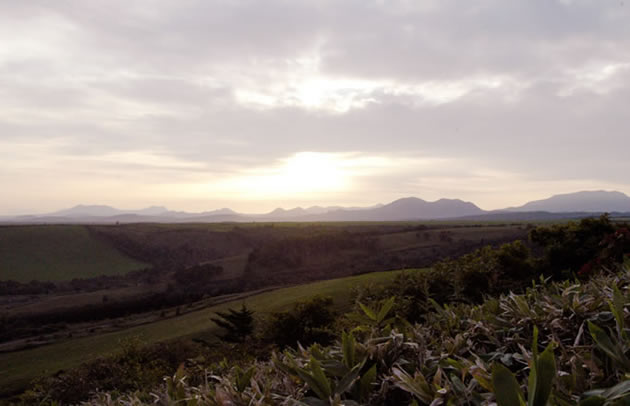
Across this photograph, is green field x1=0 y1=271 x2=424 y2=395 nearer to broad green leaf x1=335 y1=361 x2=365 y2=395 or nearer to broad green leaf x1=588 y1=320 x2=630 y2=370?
broad green leaf x1=335 y1=361 x2=365 y2=395

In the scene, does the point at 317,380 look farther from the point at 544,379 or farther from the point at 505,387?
the point at 544,379

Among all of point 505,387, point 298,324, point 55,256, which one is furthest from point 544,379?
point 55,256

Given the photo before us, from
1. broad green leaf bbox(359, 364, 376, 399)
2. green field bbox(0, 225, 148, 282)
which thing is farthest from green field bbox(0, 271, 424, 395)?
green field bbox(0, 225, 148, 282)

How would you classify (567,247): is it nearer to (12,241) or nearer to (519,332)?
(519,332)

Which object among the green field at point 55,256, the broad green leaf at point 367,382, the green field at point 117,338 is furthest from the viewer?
the green field at point 55,256

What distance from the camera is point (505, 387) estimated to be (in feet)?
4.81

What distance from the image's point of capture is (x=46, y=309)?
61969mm

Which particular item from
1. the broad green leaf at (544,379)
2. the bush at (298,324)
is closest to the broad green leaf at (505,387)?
the broad green leaf at (544,379)

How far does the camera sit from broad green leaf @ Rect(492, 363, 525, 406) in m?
1.46

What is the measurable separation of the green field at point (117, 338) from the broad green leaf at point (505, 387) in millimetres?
29895

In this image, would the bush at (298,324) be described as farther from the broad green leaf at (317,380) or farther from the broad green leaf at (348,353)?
the broad green leaf at (317,380)

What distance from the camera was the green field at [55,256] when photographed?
3604 inches

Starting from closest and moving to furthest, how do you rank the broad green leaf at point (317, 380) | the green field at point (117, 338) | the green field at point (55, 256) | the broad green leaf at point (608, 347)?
the broad green leaf at point (608, 347) → the broad green leaf at point (317, 380) → the green field at point (117, 338) → the green field at point (55, 256)

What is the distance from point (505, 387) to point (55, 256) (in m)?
121
